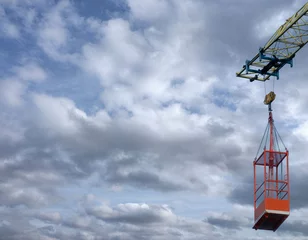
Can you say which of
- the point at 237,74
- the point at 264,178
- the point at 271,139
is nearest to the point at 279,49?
the point at 237,74

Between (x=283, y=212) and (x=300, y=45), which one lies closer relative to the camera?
(x=283, y=212)

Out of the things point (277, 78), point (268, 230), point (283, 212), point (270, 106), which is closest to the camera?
point (283, 212)

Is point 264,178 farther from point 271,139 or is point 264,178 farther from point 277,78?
point 277,78

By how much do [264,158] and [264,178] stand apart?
8.46 ft

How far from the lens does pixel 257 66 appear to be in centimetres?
8431

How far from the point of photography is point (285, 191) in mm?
69688

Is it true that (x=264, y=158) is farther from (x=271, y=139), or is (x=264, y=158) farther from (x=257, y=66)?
(x=257, y=66)

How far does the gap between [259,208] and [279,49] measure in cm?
2480

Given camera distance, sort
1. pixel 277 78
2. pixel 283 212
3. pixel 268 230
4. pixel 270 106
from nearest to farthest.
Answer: pixel 283 212, pixel 268 230, pixel 270 106, pixel 277 78

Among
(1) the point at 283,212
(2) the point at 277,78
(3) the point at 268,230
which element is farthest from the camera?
(2) the point at 277,78

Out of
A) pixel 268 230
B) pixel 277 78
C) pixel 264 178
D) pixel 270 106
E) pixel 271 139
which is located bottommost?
pixel 268 230

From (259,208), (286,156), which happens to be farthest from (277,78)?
(259,208)

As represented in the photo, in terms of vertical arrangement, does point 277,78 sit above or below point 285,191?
above

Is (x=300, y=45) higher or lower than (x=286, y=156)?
higher
